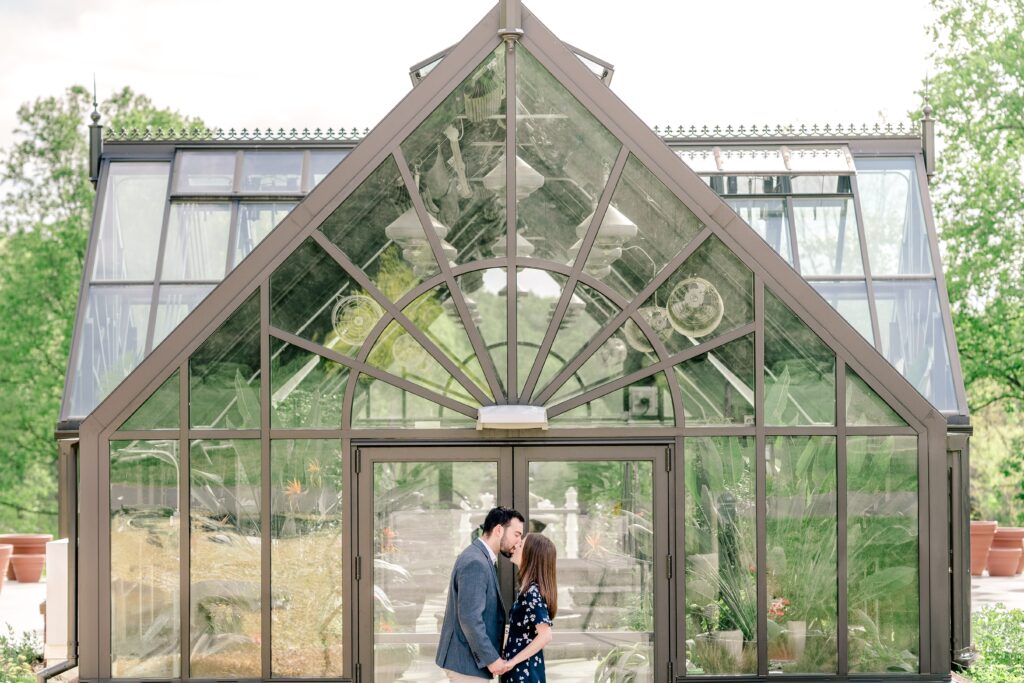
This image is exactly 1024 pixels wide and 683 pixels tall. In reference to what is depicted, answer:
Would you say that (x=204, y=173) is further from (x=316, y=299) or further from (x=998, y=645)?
(x=998, y=645)

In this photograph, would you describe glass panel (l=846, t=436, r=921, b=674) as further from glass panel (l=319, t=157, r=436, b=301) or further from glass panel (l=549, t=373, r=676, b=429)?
glass panel (l=319, t=157, r=436, b=301)

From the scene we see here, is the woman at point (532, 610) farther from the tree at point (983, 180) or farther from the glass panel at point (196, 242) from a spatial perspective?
the tree at point (983, 180)

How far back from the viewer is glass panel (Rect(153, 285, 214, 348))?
518 inches

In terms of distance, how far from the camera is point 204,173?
1423 centimetres

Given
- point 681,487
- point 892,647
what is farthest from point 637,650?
point 892,647

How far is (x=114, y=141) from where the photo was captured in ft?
47.3

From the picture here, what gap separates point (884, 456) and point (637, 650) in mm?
2465

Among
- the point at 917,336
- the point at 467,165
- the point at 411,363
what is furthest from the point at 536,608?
the point at 917,336

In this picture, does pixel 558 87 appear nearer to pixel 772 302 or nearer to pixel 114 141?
pixel 772 302

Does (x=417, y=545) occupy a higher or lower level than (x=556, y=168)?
lower

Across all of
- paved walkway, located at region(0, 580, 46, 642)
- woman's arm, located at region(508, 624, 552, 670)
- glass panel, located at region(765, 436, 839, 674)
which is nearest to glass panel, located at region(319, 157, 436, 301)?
woman's arm, located at region(508, 624, 552, 670)

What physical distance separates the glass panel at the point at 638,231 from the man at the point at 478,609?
2.29m

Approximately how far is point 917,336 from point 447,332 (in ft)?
18.6

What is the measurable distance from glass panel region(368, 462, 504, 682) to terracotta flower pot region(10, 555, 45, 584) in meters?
13.3
